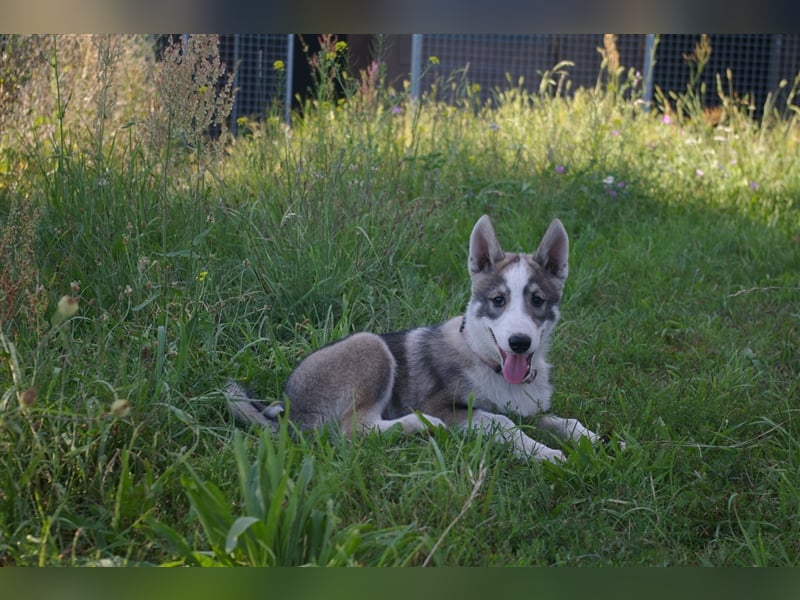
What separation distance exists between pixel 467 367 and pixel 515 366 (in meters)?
0.31

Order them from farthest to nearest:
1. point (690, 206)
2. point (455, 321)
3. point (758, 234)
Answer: point (690, 206)
point (758, 234)
point (455, 321)

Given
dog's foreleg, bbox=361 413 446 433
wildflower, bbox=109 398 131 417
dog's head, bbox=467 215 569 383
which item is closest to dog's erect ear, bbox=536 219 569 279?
dog's head, bbox=467 215 569 383

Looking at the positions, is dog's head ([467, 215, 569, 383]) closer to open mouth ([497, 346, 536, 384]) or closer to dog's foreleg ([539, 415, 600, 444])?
open mouth ([497, 346, 536, 384])

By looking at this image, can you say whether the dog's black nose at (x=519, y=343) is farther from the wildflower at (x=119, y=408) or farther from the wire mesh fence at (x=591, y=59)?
the wire mesh fence at (x=591, y=59)

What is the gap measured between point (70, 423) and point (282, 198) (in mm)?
2387

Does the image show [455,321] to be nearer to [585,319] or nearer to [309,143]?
[585,319]

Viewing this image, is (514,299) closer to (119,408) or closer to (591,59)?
(119,408)

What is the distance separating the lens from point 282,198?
471cm

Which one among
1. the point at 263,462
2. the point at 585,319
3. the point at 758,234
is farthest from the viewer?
the point at 758,234

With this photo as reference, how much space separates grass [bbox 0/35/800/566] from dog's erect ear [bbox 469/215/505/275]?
0.71 m

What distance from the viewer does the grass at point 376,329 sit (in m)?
2.33

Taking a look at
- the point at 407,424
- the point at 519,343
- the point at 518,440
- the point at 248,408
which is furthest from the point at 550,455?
the point at 248,408

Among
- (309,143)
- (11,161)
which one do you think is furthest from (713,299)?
(11,161)

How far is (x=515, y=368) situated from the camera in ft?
11.5
